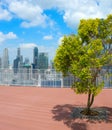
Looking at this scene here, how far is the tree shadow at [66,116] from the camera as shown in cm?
557

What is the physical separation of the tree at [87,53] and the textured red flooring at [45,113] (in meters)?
0.85

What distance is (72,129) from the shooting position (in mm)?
5367

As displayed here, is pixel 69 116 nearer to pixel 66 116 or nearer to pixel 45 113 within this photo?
pixel 66 116

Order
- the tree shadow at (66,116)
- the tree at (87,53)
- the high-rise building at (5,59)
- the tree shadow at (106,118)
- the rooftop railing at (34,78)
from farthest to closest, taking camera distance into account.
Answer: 1. the high-rise building at (5,59)
2. the rooftop railing at (34,78)
3. the tree shadow at (106,118)
4. the tree at (87,53)
5. the tree shadow at (66,116)

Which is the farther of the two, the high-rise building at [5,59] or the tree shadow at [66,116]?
the high-rise building at [5,59]

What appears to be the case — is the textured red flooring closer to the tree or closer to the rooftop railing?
the tree

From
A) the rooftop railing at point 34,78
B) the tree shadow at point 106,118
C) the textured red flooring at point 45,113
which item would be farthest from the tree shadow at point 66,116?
the rooftop railing at point 34,78

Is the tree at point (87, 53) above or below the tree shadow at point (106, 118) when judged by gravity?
above

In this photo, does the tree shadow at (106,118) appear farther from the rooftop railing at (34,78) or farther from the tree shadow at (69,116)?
the rooftop railing at (34,78)

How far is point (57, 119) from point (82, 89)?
108cm

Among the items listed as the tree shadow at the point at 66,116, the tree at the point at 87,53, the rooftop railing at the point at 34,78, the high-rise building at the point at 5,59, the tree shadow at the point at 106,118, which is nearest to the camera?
the tree shadow at the point at 66,116

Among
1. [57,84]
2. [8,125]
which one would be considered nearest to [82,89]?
[8,125]

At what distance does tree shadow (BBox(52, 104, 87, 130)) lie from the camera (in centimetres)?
557

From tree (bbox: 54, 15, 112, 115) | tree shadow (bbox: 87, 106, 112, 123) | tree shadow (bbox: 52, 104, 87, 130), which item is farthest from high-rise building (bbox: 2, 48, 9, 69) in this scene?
tree (bbox: 54, 15, 112, 115)
